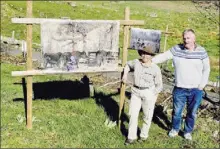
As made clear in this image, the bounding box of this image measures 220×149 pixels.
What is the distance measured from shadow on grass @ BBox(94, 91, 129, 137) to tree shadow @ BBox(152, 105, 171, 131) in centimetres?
84

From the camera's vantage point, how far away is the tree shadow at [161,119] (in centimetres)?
1183

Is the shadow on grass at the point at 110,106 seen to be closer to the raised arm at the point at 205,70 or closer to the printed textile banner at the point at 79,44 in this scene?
the printed textile banner at the point at 79,44

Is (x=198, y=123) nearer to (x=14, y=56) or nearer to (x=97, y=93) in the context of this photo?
(x=97, y=93)

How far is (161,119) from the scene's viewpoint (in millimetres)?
12336

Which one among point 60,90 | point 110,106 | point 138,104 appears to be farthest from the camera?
point 60,90

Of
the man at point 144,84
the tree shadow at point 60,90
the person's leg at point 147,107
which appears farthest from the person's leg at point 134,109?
the tree shadow at point 60,90

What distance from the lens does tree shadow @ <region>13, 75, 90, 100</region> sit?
45.0 ft

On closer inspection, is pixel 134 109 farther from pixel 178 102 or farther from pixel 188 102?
pixel 188 102

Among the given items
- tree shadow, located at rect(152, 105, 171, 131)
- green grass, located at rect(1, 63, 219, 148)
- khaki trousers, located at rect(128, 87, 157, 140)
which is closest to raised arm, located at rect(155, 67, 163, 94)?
khaki trousers, located at rect(128, 87, 157, 140)

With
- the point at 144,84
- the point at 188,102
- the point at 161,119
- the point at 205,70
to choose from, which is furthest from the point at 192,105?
the point at 161,119

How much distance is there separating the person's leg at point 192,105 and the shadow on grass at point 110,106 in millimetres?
1545

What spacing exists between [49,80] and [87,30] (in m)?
6.42

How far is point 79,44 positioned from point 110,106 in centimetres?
307

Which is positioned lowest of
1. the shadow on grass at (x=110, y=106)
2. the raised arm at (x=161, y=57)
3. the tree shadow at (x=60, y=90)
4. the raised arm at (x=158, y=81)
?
the shadow on grass at (x=110, y=106)
